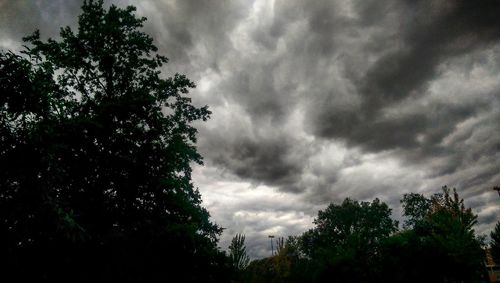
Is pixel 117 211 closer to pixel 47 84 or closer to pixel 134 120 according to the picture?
pixel 134 120

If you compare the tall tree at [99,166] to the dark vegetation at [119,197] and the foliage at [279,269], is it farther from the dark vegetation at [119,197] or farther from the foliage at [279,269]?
the foliage at [279,269]

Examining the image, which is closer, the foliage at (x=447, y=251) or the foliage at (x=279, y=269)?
the foliage at (x=279, y=269)

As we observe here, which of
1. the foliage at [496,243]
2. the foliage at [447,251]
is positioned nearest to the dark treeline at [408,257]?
the foliage at [447,251]

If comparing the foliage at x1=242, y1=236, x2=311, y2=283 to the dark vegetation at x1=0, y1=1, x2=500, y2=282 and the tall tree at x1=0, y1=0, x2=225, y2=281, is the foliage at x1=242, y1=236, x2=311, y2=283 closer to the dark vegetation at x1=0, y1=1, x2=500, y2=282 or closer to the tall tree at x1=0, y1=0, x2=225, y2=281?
the dark vegetation at x1=0, y1=1, x2=500, y2=282

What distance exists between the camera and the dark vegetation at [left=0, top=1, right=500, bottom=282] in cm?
854

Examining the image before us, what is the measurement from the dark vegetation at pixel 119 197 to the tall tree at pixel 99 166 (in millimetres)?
51

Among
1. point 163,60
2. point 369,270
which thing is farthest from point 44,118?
point 369,270

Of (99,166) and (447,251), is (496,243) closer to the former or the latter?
(447,251)

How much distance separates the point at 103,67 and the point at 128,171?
667cm

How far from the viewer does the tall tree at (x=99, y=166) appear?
27.7ft

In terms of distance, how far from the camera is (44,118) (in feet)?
Answer: 30.4

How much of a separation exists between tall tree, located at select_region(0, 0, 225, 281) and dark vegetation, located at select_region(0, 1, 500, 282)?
0.05 metres

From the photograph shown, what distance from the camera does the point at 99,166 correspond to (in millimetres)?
15430

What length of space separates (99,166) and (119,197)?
6.61 feet
